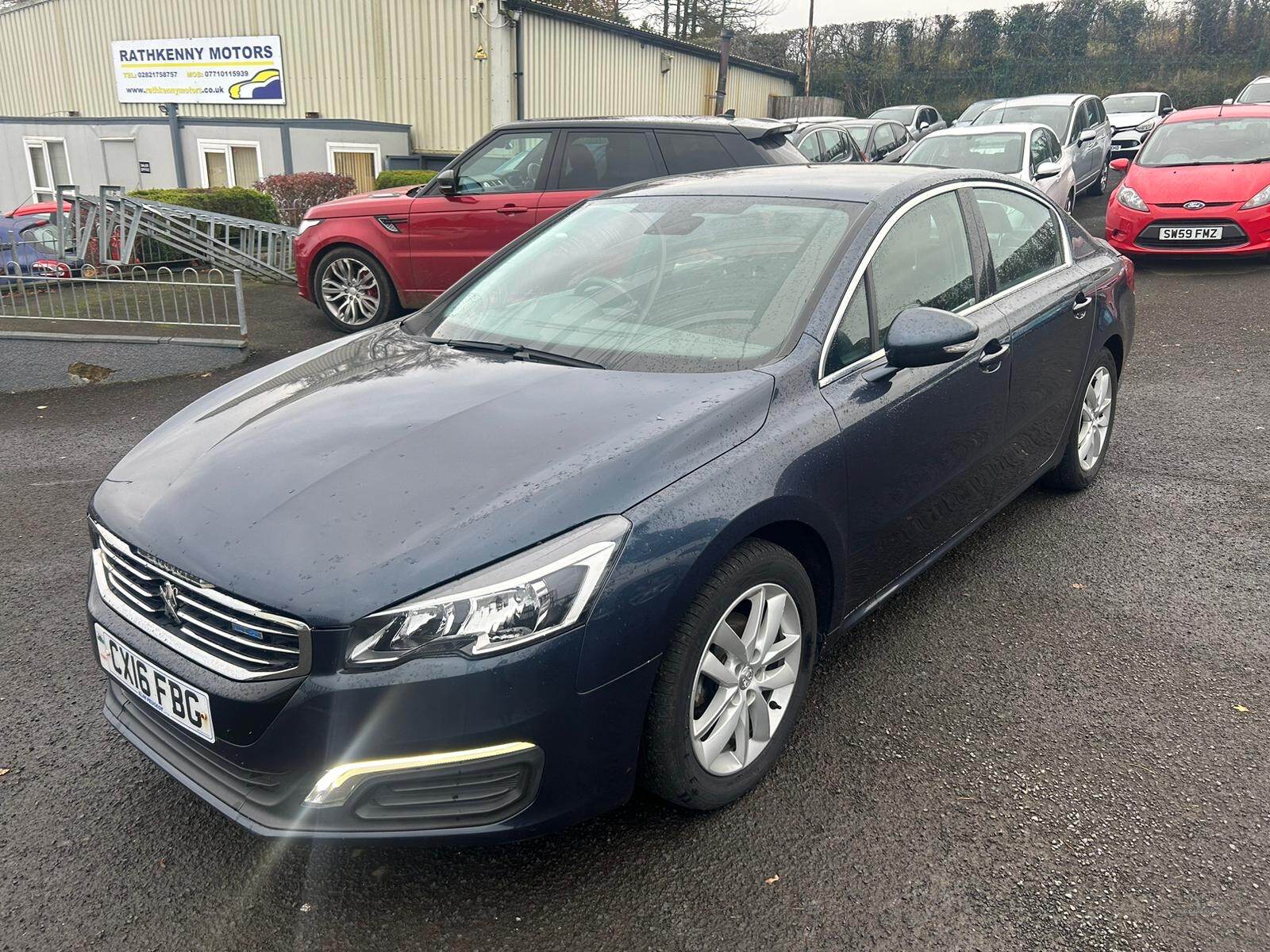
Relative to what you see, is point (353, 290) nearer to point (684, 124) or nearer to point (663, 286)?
point (684, 124)

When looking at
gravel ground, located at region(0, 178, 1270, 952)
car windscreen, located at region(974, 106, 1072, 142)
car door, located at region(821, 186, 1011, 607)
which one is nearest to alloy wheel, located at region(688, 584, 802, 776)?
gravel ground, located at region(0, 178, 1270, 952)

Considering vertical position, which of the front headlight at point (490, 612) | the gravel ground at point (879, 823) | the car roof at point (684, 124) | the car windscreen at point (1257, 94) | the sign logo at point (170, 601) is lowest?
the gravel ground at point (879, 823)

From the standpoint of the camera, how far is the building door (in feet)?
73.4

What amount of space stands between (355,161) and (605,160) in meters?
13.2

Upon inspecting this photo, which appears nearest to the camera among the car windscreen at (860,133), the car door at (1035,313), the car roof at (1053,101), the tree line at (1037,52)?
the car door at (1035,313)

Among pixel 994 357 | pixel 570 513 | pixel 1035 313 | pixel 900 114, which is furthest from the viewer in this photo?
pixel 900 114

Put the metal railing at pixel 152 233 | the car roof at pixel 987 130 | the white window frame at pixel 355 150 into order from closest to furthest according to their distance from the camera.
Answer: the metal railing at pixel 152 233 < the car roof at pixel 987 130 < the white window frame at pixel 355 150

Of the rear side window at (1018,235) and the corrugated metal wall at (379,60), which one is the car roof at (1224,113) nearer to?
the rear side window at (1018,235)

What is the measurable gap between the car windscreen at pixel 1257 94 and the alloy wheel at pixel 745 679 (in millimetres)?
21565

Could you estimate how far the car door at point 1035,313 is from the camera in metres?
3.95

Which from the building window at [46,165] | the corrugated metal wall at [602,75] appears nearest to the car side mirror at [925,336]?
the corrugated metal wall at [602,75]

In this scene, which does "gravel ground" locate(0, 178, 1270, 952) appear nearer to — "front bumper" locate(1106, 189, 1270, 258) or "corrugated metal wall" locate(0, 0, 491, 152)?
"front bumper" locate(1106, 189, 1270, 258)

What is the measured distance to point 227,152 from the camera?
21078mm

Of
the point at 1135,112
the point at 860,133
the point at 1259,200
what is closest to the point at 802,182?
the point at 1259,200
